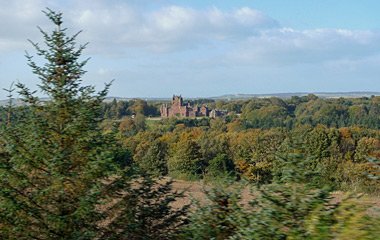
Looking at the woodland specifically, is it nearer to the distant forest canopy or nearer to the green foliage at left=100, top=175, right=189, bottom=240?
the green foliage at left=100, top=175, right=189, bottom=240

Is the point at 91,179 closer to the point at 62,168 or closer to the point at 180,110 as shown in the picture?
the point at 62,168

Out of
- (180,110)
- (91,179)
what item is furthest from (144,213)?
(180,110)

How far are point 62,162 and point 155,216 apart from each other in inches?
57.5

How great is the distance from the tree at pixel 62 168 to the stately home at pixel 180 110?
57268mm

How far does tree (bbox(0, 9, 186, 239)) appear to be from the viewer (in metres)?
6.37

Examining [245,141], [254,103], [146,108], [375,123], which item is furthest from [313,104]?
[245,141]

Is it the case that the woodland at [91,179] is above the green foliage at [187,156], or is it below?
above

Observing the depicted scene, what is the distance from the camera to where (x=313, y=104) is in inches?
2724

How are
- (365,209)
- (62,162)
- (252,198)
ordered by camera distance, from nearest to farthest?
(365,209)
(252,198)
(62,162)

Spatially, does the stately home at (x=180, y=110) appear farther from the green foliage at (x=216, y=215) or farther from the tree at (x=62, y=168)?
the green foliage at (x=216, y=215)

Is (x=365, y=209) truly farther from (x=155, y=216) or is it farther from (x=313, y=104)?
(x=313, y=104)

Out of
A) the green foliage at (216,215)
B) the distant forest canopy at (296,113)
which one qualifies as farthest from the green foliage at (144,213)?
the distant forest canopy at (296,113)

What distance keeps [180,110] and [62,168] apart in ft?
207

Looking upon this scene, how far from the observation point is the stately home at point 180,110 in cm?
6600
